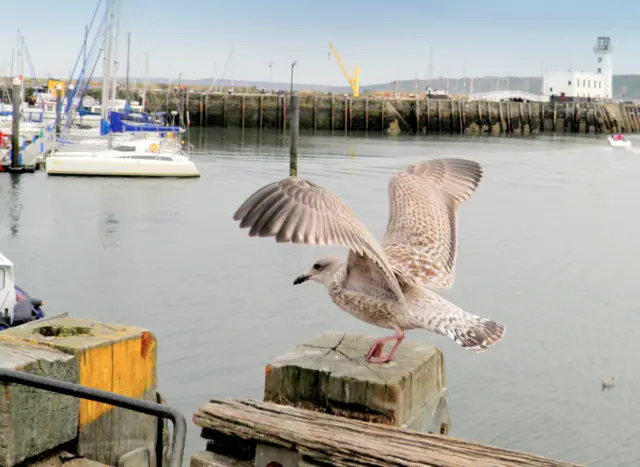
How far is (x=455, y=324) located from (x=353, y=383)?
3.90 feet

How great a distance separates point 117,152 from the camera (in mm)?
38625

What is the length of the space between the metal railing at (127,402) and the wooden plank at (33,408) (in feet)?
2.52

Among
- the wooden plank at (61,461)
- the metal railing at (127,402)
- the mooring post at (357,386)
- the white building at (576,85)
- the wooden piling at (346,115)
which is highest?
the white building at (576,85)

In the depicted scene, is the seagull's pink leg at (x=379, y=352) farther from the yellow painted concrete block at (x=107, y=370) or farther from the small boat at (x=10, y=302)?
the small boat at (x=10, y=302)

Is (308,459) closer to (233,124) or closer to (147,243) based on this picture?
(147,243)

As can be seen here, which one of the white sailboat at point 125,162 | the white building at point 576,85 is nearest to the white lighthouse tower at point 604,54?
the white building at point 576,85

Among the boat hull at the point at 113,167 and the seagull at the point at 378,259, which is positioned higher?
the seagull at the point at 378,259

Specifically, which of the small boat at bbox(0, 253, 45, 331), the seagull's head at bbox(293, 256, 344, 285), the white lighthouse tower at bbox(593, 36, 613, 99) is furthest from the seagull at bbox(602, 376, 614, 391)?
the white lighthouse tower at bbox(593, 36, 613, 99)

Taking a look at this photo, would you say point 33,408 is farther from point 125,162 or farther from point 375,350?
point 125,162

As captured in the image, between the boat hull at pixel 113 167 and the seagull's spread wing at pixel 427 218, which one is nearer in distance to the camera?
the seagull's spread wing at pixel 427 218

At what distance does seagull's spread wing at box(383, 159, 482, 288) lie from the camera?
4906 millimetres

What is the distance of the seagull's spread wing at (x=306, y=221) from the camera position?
4.39m

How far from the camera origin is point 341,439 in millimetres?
3188

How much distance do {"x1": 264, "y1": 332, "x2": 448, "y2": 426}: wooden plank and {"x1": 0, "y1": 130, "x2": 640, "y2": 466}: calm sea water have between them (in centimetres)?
624
